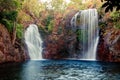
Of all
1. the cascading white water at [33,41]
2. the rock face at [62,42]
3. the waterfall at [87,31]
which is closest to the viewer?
the waterfall at [87,31]

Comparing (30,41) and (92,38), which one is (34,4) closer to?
(30,41)

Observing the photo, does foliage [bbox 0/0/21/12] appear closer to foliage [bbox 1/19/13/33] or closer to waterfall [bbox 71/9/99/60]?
foliage [bbox 1/19/13/33]

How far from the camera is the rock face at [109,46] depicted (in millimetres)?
38156

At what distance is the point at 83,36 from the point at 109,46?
8371mm

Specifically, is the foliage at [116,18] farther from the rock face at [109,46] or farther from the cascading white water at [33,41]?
the cascading white water at [33,41]

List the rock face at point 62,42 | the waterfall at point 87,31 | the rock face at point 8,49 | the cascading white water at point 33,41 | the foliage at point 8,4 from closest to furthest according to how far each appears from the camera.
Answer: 1. the rock face at point 8,49
2. the foliage at point 8,4
3. the waterfall at point 87,31
4. the cascading white water at point 33,41
5. the rock face at point 62,42

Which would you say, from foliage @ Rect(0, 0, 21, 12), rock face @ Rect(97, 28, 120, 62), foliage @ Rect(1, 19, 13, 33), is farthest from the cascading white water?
rock face @ Rect(97, 28, 120, 62)

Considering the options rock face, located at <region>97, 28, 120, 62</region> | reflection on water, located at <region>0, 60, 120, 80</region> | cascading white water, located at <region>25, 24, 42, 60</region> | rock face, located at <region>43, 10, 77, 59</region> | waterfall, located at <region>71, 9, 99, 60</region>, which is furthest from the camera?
rock face, located at <region>43, 10, 77, 59</region>

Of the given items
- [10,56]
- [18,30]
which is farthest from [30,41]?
[10,56]

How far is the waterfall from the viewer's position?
4522cm

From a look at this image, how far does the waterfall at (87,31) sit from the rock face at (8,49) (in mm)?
11776

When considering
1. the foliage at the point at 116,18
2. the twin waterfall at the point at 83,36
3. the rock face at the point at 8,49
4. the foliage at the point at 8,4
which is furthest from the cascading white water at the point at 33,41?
the foliage at the point at 116,18

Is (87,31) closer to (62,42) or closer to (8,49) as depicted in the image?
(62,42)

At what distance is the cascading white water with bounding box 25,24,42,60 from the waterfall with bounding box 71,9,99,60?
25.3 ft
